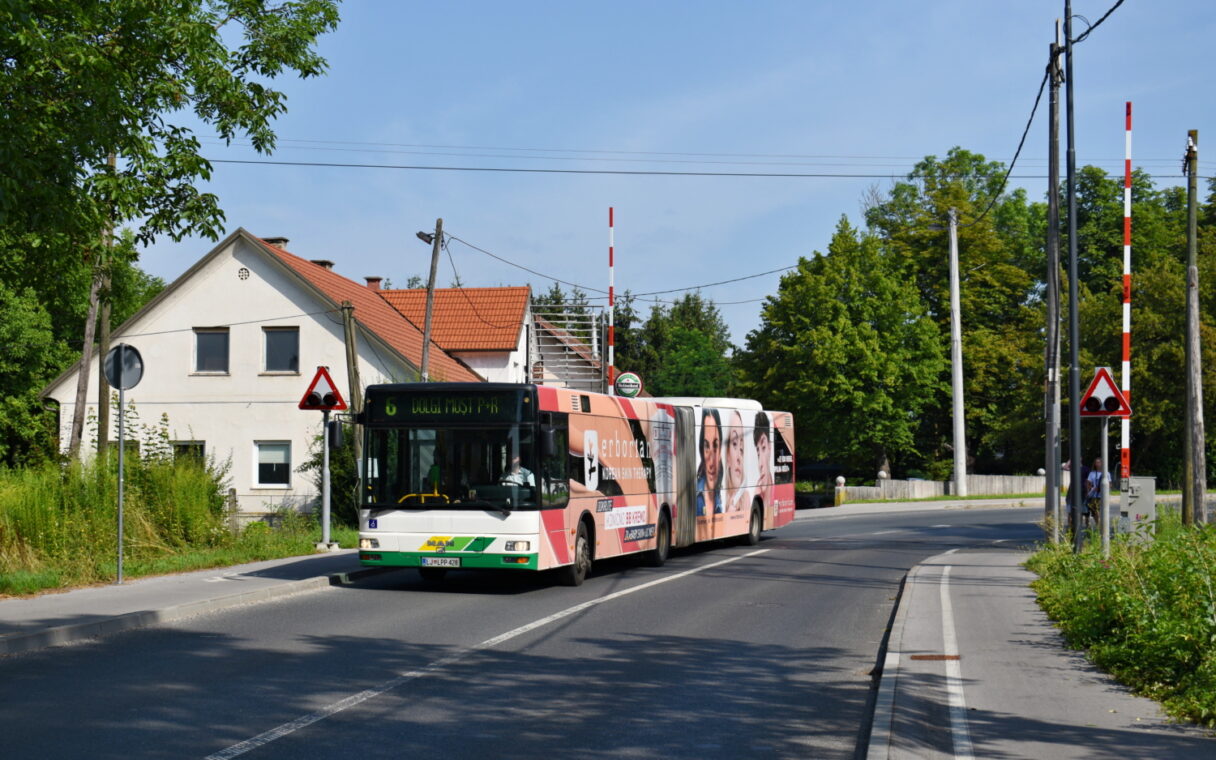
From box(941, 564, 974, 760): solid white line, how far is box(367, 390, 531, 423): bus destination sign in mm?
5499

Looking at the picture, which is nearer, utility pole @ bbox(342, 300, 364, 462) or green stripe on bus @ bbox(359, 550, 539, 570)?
green stripe on bus @ bbox(359, 550, 539, 570)

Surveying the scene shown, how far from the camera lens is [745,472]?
25516 millimetres

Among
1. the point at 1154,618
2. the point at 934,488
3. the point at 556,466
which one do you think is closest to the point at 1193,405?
the point at 556,466

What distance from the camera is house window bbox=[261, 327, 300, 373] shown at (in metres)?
40.6

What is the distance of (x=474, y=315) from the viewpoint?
48.5 meters

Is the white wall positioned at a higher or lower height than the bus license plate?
higher

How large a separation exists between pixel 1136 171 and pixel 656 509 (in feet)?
179

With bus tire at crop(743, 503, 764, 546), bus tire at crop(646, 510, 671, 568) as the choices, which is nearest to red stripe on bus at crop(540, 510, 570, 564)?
bus tire at crop(646, 510, 671, 568)

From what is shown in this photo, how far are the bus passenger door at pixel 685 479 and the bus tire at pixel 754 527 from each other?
365 centimetres

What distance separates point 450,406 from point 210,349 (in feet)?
91.5

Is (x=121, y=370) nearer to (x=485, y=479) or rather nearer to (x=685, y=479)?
(x=485, y=479)

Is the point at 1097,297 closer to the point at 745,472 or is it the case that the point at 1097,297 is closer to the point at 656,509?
the point at 745,472

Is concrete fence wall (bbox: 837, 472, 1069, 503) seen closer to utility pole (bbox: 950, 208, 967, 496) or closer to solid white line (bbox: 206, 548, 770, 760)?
utility pole (bbox: 950, 208, 967, 496)

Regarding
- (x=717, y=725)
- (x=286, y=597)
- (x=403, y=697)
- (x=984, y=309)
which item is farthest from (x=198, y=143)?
(x=984, y=309)
